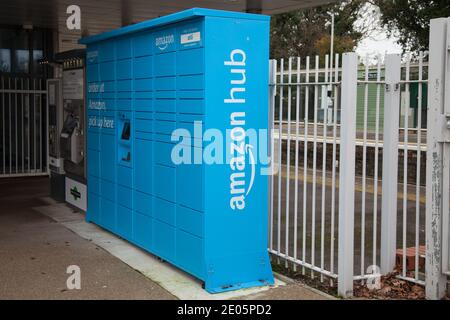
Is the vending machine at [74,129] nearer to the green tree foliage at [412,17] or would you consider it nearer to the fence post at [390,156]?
the fence post at [390,156]

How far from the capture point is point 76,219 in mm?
7992

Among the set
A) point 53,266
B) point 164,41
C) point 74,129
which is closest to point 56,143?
point 74,129

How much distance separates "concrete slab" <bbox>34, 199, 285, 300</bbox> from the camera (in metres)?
4.89

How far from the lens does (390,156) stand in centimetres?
509

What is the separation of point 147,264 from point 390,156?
8.82 feet

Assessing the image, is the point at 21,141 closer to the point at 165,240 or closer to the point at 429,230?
the point at 165,240

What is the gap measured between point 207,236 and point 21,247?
2.77 metres

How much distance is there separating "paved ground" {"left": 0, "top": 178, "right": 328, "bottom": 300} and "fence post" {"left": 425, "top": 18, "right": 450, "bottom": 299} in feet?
3.34

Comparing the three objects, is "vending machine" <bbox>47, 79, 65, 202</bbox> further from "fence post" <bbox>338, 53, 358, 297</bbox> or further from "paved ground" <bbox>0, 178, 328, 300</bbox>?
"fence post" <bbox>338, 53, 358, 297</bbox>

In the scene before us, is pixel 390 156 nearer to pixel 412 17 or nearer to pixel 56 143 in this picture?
pixel 56 143

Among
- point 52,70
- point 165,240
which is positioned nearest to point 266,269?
point 165,240

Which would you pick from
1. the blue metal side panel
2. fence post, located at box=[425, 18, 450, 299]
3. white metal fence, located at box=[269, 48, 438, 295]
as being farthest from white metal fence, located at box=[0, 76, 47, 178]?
fence post, located at box=[425, 18, 450, 299]

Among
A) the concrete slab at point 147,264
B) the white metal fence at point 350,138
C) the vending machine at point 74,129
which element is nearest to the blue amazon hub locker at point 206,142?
the concrete slab at point 147,264

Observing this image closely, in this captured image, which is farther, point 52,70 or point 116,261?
point 52,70
